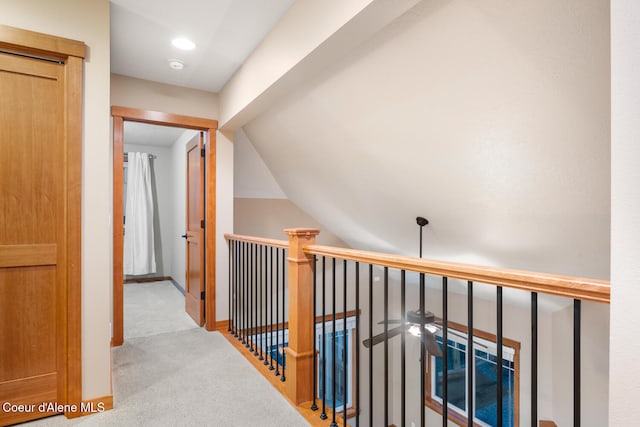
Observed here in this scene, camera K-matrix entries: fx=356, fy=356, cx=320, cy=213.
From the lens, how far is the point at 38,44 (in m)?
1.85

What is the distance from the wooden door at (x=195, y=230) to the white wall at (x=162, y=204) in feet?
7.87

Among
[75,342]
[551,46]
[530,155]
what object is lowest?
[75,342]

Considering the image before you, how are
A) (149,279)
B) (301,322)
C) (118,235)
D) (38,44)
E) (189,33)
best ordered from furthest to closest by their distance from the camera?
(149,279) < (118,235) < (189,33) < (301,322) < (38,44)

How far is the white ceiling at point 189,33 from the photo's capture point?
83.2 inches

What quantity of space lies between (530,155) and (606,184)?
0.38m

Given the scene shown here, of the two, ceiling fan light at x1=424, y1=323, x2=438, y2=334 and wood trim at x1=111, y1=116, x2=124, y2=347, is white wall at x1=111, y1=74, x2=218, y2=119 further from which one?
ceiling fan light at x1=424, y1=323, x2=438, y2=334

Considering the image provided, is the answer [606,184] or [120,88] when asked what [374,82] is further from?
[120,88]

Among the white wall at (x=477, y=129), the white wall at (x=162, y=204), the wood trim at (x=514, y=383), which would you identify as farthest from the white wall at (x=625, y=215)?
the white wall at (x=162, y=204)

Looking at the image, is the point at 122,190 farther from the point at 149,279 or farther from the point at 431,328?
the point at 149,279

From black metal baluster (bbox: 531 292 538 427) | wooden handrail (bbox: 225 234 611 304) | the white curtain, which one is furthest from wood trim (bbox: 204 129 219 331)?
the white curtain

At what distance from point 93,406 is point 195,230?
76.1 inches

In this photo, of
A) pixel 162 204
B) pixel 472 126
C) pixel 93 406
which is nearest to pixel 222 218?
pixel 93 406

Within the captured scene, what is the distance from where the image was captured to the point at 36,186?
1.90m

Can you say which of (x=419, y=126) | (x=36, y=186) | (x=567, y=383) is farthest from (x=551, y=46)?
(x=567, y=383)
